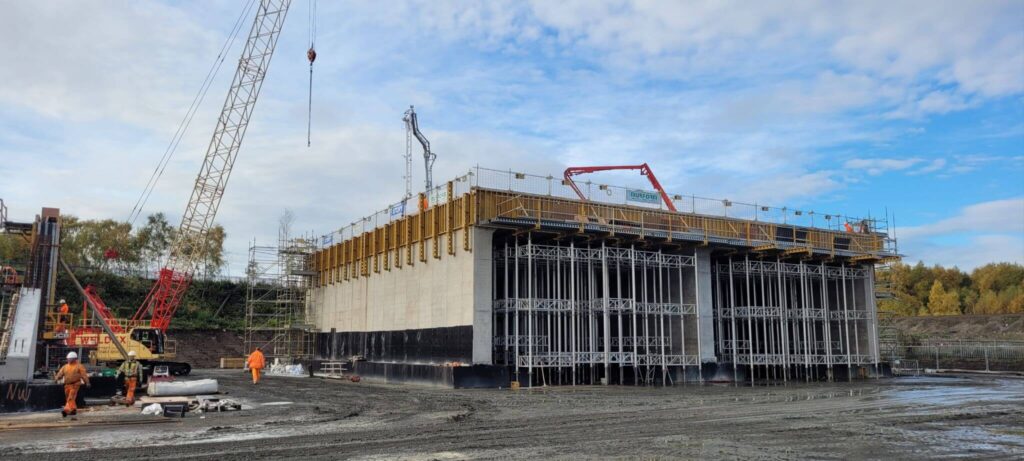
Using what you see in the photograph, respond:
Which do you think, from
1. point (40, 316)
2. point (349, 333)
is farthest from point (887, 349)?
point (40, 316)

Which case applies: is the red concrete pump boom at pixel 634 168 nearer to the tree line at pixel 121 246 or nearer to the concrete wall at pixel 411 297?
the concrete wall at pixel 411 297

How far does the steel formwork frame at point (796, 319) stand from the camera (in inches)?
1603

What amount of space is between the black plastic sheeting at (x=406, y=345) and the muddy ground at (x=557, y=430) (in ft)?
23.2

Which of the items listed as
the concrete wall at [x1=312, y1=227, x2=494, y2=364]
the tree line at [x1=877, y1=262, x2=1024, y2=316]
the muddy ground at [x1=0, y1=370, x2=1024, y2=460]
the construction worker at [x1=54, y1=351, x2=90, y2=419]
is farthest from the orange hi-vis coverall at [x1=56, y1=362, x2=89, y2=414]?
the tree line at [x1=877, y1=262, x2=1024, y2=316]

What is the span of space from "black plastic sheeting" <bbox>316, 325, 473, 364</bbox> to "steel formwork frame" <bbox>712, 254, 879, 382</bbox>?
47.1 feet

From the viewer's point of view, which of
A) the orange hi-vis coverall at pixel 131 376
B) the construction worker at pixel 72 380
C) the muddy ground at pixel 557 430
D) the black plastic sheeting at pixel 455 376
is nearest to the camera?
the muddy ground at pixel 557 430

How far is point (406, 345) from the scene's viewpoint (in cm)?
3931

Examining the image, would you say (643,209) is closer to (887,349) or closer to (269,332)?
(887,349)

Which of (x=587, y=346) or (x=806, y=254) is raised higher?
(x=806, y=254)

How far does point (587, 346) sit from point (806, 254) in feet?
45.0

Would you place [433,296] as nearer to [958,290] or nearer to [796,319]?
[796,319]

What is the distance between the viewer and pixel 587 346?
37.9 m

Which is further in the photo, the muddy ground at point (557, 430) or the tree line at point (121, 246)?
the tree line at point (121, 246)

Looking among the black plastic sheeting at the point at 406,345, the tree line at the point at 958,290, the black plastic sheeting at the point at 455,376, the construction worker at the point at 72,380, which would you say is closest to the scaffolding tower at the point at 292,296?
the black plastic sheeting at the point at 406,345
